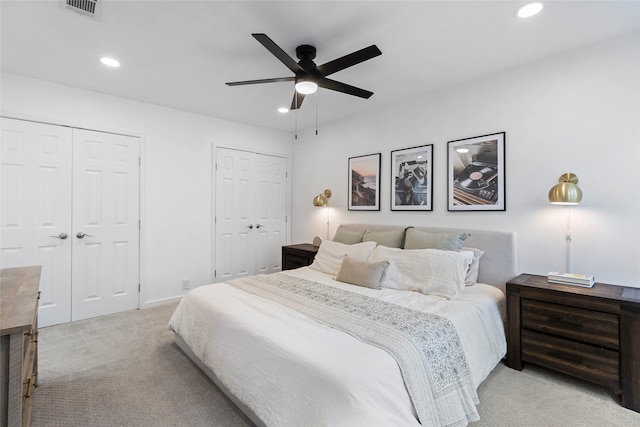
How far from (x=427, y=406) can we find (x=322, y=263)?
2.03 m

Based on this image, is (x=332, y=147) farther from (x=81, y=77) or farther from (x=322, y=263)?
(x=81, y=77)

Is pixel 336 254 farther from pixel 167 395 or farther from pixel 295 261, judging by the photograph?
pixel 167 395

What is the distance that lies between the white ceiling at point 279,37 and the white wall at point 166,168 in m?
0.31

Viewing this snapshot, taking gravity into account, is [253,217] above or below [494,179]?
below

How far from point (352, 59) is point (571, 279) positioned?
A: 2371 mm

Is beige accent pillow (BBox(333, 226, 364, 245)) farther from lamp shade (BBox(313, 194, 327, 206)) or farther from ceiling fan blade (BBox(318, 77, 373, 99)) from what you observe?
ceiling fan blade (BBox(318, 77, 373, 99))

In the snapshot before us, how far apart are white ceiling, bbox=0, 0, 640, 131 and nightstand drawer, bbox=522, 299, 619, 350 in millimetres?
2104

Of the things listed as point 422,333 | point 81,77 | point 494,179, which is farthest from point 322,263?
point 81,77

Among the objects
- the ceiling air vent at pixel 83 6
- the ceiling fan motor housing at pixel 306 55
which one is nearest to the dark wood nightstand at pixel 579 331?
the ceiling fan motor housing at pixel 306 55

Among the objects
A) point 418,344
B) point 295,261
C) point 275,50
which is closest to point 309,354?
point 418,344

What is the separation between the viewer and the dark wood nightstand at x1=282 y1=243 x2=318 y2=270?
13.4ft

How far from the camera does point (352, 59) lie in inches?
80.4

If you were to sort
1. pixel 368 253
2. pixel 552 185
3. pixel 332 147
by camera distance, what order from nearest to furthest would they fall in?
pixel 552 185 → pixel 368 253 → pixel 332 147

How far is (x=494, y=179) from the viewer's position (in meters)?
2.93
